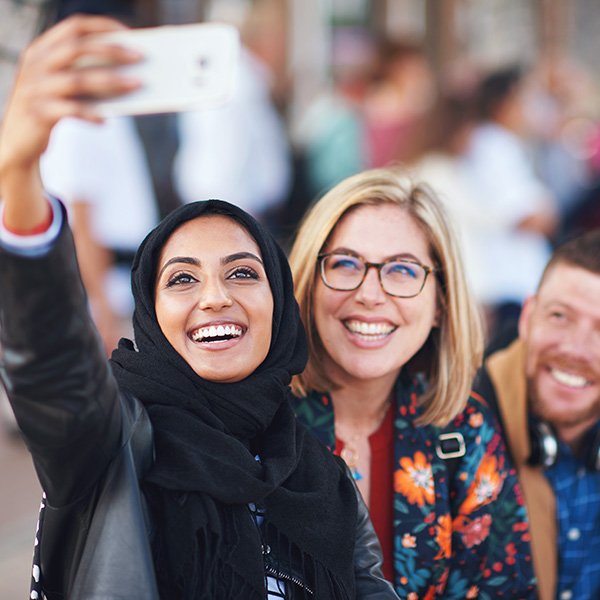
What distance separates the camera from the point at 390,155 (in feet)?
22.8

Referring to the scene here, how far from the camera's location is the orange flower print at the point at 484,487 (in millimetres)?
Result: 2674

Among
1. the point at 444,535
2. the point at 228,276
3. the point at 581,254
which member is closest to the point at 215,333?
the point at 228,276

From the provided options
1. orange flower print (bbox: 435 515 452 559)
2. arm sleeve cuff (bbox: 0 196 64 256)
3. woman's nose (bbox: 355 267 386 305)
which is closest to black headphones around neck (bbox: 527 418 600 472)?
orange flower print (bbox: 435 515 452 559)

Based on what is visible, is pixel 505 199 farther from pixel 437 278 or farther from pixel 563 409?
pixel 437 278

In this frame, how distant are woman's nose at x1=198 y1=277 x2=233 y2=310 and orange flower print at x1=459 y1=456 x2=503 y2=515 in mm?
961

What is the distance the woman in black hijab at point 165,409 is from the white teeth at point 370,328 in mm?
397

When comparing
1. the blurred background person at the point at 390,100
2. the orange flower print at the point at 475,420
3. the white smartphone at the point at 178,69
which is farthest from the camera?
the blurred background person at the point at 390,100

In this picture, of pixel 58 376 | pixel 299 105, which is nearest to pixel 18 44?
pixel 58 376

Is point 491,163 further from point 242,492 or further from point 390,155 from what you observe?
point 242,492

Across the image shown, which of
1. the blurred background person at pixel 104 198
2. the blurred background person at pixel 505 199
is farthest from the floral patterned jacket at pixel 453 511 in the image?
the blurred background person at pixel 505 199

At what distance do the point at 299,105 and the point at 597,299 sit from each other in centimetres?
637

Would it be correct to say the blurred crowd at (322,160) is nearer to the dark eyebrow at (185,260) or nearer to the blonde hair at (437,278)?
the blonde hair at (437,278)

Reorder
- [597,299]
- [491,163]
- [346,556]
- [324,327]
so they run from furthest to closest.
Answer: [491,163] → [597,299] → [324,327] → [346,556]

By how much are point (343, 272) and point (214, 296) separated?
25.0 inches
